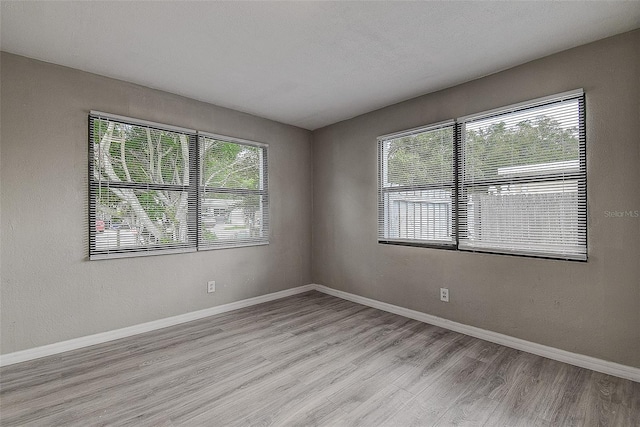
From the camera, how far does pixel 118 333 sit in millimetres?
2928

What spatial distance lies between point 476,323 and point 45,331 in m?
3.98

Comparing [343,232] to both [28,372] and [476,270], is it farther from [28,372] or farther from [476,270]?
[28,372]

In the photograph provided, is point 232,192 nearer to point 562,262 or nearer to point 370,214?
point 370,214

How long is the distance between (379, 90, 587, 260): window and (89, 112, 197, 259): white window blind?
2.74 metres

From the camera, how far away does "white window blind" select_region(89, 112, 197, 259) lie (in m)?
2.85

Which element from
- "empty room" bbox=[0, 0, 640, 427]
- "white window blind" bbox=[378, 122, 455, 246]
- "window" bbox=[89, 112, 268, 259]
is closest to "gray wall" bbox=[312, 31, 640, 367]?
"empty room" bbox=[0, 0, 640, 427]

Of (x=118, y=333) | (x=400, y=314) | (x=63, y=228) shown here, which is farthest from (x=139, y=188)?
(x=400, y=314)

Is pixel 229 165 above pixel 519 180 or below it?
above

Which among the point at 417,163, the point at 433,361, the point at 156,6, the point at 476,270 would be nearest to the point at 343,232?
the point at 417,163

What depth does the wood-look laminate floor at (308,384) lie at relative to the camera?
181 cm

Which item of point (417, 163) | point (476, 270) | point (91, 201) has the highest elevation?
point (417, 163)

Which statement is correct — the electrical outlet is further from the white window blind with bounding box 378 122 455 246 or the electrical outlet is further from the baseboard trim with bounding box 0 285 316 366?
the baseboard trim with bounding box 0 285 316 366

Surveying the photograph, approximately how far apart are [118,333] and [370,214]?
3085mm

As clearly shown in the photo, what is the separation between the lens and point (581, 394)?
200 centimetres
